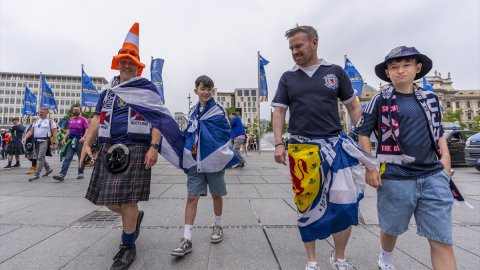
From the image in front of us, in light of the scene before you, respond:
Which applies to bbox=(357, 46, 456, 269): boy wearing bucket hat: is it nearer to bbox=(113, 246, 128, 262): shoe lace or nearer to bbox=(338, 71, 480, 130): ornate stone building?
bbox=(113, 246, 128, 262): shoe lace

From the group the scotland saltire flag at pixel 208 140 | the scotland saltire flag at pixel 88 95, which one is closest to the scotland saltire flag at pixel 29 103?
the scotland saltire flag at pixel 88 95

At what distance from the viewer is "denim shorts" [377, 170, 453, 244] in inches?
71.7

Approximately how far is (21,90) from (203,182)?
136 m

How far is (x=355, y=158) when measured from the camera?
216 centimetres

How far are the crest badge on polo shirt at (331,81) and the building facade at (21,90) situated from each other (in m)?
122

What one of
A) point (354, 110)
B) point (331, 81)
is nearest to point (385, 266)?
point (354, 110)

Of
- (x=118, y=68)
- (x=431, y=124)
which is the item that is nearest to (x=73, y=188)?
(x=118, y=68)

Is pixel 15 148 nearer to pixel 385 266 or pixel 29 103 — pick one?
pixel 385 266

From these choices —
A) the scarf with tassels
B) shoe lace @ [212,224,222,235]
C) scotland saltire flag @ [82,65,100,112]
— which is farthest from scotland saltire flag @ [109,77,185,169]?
scotland saltire flag @ [82,65,100,112]

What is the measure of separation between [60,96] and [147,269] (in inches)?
5181

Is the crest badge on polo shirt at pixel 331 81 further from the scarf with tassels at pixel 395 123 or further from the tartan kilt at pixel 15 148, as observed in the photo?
the tartan kilt at pixel 15 148

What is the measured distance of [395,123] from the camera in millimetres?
2082

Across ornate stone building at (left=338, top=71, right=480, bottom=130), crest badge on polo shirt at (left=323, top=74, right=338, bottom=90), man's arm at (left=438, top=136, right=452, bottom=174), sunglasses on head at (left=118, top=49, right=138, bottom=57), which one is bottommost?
man's arm at (left=438, top=136, right=452, bottom=174)

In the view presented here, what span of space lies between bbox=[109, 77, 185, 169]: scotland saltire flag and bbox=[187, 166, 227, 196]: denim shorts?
25 centimetres
